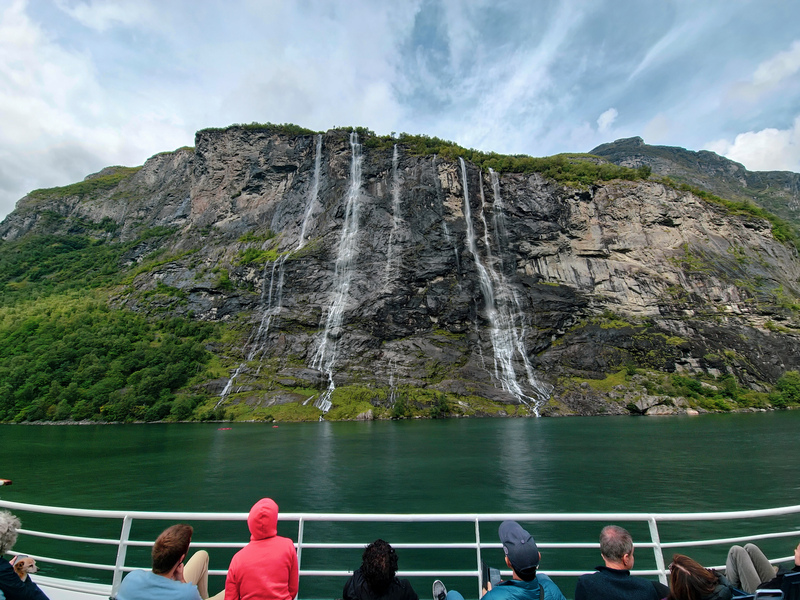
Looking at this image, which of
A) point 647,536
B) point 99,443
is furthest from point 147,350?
point 647,536

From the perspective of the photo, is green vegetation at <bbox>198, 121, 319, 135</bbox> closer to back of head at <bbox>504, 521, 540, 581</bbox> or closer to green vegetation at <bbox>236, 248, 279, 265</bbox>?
green vegetation at <bbox>236, 248, 279, 265</bbox>

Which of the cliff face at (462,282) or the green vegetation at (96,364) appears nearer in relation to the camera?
the green vegetation at (96,364)

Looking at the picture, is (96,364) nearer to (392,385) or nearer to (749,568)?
(392,385)

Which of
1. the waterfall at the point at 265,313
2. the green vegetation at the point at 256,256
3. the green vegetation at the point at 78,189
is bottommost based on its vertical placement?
the waterfall at the point at 265,313

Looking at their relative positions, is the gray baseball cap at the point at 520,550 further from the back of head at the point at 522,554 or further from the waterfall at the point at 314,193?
the waterfall at the point at 314,193

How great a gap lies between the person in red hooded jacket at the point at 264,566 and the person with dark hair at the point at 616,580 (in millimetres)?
2545

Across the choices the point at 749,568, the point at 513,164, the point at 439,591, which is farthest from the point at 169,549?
the point at 513,164

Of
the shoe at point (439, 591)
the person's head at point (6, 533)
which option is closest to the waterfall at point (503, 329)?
the shoe at point (439, 591)

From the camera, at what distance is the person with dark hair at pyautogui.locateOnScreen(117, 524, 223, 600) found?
3.41 m

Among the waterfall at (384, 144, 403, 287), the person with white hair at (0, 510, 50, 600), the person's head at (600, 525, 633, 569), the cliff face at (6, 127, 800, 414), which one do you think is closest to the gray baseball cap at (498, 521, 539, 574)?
the person's head at (600, 525, 633, 569)

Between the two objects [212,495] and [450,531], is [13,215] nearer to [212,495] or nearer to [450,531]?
[212,495]

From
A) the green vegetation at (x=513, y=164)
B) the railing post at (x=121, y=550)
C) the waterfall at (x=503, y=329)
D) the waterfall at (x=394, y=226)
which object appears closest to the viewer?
the railing post at (x=121, y=550)

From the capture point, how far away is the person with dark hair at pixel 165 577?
3410mm

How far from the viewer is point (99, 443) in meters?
39.5
